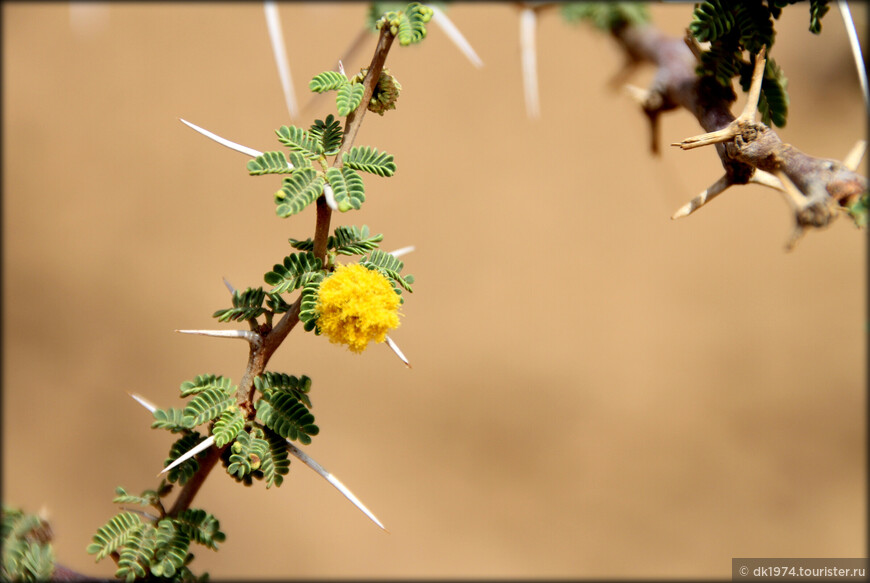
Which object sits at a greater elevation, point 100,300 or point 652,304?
point 652,304

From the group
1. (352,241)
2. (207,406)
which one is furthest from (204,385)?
(352,241)

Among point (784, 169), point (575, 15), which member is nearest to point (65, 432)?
point (575, 15)

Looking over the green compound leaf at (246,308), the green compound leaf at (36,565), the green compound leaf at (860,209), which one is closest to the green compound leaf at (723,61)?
the green compound leaf at (860,209)

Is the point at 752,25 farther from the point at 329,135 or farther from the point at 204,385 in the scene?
the point at 204,385

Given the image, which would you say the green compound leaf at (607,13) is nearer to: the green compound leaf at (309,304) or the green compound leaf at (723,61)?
the green compound leaf at (723,61)

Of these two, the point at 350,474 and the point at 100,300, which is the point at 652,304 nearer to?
the point at 350,474
